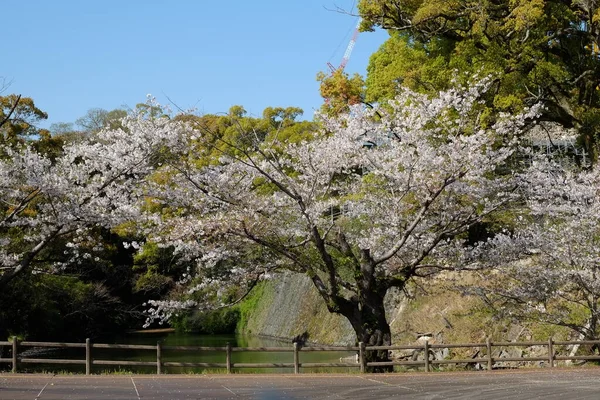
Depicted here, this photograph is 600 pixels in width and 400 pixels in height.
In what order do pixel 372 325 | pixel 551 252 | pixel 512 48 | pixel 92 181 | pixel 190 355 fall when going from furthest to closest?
pixel 190 355 → pixel 512 48 → pixel 551 252 → pixel 372 325 → pixel 92 181

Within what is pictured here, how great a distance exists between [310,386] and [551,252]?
324 inches

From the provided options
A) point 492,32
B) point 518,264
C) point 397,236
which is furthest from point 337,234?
point 492,32

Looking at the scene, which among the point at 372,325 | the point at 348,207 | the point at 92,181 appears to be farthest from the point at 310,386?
the point at 92,181

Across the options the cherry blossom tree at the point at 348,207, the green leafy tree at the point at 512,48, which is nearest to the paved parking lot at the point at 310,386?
the cherry blossom tree at the point at 348,207

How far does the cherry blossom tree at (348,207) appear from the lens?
55.9 ft

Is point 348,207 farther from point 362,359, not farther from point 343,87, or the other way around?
point 343,87

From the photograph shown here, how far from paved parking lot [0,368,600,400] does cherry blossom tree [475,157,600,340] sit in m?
2.61

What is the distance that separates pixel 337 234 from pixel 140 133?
5674 millimetres

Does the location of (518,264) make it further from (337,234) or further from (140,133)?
(140,133)

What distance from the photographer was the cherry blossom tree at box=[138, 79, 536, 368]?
671 inches

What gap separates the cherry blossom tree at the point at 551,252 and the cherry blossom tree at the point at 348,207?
1.09 m

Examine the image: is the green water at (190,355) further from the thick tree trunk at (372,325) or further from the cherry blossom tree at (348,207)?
the cherry blossom tree at (348,207)

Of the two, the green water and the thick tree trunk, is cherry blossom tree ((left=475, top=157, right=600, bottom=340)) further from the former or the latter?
the green water

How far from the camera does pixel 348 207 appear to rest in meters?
19.4
